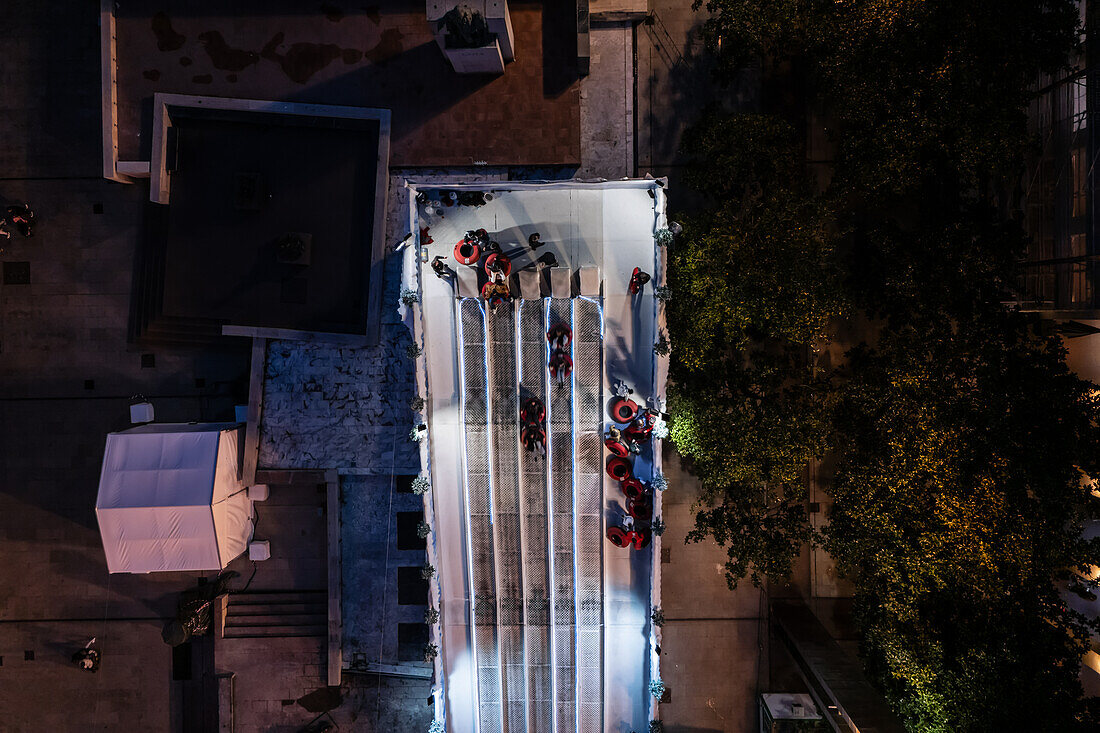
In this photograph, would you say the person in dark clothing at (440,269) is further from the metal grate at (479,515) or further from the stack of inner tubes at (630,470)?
the stack of inner tubes at (630,470)

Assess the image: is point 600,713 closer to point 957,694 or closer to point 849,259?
point 957,694

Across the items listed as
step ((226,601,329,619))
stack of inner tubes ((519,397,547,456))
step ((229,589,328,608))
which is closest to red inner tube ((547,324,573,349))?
stack of inner tubes ((519,397,547,456))

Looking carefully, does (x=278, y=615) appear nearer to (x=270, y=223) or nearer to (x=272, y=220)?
(x=270, y=223)

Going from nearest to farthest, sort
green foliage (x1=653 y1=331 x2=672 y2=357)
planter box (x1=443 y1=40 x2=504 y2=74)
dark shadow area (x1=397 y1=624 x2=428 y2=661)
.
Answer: green foliage (x1=653 y1=331 x2=672 y2=357)
planter box (x1=443 y1=40 x2=504 y2=74)
dark shadow area (x1=397 y1=624 x2=428 y2=661)

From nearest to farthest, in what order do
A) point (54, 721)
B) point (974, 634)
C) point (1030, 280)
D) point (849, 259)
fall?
1. point (974, 634)
2. point (1030, 280)
3. point (849, 259)
4. point (54, 721)

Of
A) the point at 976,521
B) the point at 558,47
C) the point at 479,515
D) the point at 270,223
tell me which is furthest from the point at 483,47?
the point at 976,521

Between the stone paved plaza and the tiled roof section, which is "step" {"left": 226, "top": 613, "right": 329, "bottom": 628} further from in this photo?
the tiled roof section

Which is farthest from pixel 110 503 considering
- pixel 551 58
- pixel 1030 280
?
pixel 1030 280
